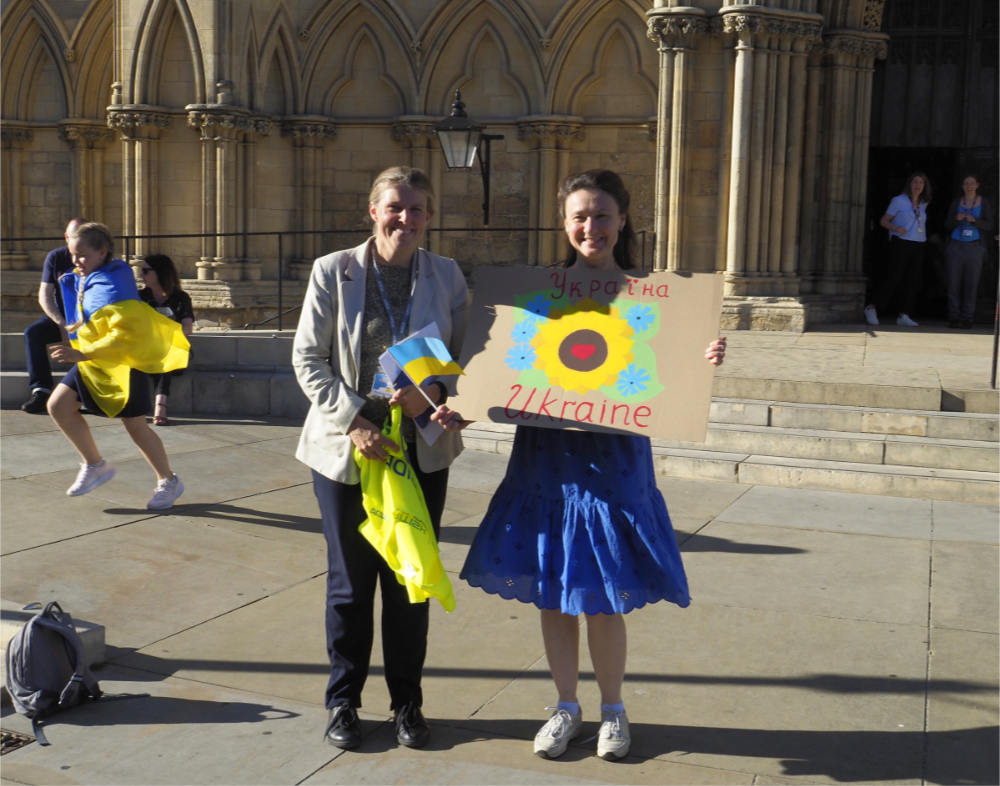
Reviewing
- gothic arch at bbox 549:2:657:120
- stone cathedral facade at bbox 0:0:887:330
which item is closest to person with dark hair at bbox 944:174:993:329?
stone cathedral facade at bbox 0:0:887:330

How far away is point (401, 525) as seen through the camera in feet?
11.7

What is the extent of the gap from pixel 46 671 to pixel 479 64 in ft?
44.7

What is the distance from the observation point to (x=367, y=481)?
3652 millimetres

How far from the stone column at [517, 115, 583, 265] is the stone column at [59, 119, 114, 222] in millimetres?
6557

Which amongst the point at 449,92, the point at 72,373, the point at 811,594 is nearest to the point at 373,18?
the point at 449,92

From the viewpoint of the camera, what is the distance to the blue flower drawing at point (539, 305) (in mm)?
3750

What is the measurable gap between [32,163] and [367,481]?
54.4 ft

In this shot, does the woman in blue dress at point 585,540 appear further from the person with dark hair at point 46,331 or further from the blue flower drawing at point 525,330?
the person with dark hair at point 46,331

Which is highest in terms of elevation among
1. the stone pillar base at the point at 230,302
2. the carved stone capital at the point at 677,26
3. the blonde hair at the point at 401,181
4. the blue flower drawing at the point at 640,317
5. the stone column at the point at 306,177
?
the carved stone capital at the point at 677,26

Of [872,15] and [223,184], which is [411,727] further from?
[223,184]

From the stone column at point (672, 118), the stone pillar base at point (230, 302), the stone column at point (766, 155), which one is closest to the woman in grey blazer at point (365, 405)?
the stone column at point (672, 118)

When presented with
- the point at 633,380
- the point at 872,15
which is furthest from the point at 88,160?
the point at 633,380

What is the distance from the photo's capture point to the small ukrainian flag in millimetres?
3543

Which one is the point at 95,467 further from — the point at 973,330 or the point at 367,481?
the point at 973,330
